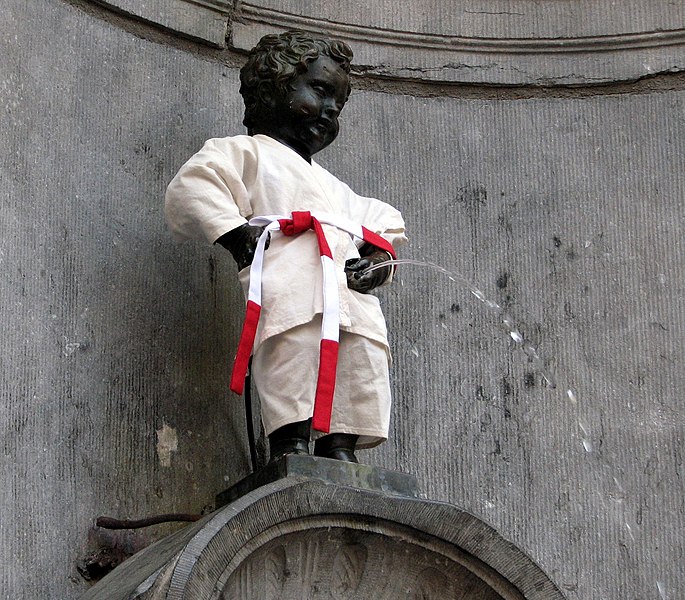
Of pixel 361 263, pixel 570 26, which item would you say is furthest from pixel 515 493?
pixel 570 26

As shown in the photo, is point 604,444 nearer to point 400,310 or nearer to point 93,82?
point 400,310

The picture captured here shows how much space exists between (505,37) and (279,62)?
914 mm

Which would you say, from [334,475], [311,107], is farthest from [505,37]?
[334,475]

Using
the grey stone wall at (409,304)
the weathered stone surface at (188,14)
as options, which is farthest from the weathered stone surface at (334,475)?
the weathered stone surface at (188,14)

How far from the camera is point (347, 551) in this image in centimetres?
247

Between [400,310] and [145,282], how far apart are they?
0.60m

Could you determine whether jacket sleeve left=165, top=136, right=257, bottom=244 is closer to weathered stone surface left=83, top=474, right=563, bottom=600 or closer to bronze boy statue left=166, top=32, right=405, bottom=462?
bronze boy statue left=166, top=32, right=405, bottom=462

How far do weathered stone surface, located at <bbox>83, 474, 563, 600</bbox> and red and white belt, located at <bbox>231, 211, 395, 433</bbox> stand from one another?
6.7 inches

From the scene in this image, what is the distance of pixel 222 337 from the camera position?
3137 millimetres

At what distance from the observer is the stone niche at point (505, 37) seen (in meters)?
3.63

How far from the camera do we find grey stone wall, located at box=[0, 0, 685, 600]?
2889 mm

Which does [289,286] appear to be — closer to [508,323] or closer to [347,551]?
[347,551]

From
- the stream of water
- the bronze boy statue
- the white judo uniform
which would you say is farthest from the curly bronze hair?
the stream of water

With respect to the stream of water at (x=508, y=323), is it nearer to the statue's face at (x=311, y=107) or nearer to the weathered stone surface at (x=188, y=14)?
the statue's face at (x=311, y=107)
